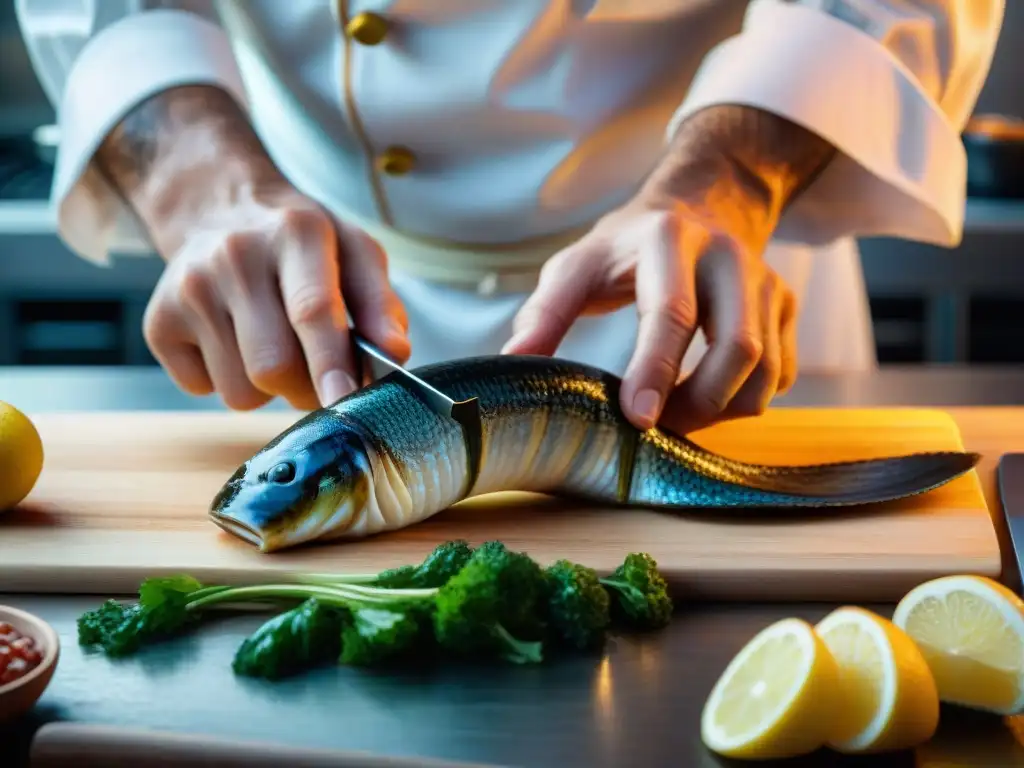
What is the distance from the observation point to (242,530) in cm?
126

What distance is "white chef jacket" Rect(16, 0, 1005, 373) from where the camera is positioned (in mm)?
1831

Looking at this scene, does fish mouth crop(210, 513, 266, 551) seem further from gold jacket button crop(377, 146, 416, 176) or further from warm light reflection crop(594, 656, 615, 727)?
gold jacket button crop(377, 146, 416, 176)

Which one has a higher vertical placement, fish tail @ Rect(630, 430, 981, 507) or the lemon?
the lemon

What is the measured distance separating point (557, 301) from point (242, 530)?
47 cm

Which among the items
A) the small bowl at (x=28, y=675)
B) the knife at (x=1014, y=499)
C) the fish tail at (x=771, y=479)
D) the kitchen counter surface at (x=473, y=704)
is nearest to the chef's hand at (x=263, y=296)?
the fish tail at (x=771, y=479)

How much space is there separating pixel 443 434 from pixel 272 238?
379 mm

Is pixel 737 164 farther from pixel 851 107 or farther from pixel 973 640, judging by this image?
pixel 973 640

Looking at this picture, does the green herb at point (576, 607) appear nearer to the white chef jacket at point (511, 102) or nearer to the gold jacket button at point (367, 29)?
the white chef jacket at point (511, 102)

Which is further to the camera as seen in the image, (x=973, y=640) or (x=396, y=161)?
(x=396, y=161)

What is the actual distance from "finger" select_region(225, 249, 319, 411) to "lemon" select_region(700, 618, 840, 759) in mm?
765

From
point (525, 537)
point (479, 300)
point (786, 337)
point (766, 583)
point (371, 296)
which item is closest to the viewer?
point (766, 583)

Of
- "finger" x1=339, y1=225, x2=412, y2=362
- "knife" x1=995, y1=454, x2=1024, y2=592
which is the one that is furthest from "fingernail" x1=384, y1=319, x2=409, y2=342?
"knife" x1=995, y1=454, x2=1024, y2=592

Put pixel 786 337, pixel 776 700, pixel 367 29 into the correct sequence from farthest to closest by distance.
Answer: pixel 367 29
pixel 786 337
pixel 776 700

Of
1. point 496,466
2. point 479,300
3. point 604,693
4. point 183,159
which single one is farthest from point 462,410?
point 479,300
